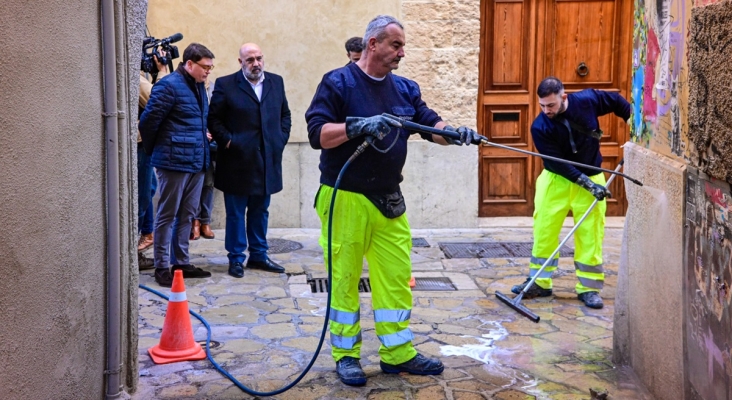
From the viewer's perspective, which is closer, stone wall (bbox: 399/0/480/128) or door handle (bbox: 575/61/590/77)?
stone wall (bbox: 399/0/480/128)

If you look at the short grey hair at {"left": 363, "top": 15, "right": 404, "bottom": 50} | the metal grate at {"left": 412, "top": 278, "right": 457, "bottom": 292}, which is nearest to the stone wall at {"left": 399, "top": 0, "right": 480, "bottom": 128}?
the metal grate at {"left": 412, "top": 278, "right": 457, "bottom": 292}

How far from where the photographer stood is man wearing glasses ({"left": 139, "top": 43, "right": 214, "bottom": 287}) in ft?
23.4

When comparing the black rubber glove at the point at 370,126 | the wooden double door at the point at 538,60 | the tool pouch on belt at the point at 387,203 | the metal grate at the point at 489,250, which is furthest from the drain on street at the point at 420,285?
the wooden double door at the point at 538,60

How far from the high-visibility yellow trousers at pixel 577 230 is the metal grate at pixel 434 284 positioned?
0.80 meters

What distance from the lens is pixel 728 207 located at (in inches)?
137

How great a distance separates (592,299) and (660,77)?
257cm

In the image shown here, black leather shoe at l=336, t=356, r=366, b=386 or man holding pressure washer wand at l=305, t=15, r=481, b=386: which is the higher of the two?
man holding pressure washer wand at l=305, t=15, r=481, b=386

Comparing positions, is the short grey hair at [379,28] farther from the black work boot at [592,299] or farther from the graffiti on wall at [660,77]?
the black work boot at [592,299]

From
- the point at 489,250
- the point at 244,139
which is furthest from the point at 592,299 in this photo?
the point at 244,139

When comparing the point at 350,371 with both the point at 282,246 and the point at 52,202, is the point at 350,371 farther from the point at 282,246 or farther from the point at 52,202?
the point at 282,246

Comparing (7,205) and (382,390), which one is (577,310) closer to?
(382,390)

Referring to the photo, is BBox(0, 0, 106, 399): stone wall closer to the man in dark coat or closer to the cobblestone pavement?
the cobblestone pavement

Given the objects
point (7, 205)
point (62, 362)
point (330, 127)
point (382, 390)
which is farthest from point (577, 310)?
point (7, 205)

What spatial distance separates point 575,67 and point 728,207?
270 inches
